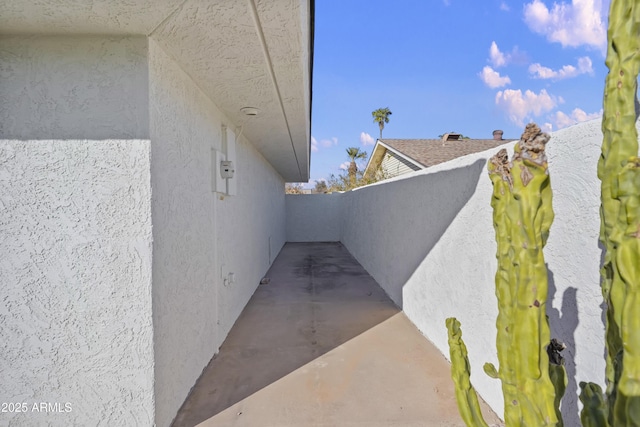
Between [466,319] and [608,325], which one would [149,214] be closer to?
[608,325]

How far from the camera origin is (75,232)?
2.60 m

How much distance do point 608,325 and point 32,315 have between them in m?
3.93

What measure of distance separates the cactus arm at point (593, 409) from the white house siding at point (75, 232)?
9.94ft

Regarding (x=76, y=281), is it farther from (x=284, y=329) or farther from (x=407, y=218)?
(x=407, y=218)

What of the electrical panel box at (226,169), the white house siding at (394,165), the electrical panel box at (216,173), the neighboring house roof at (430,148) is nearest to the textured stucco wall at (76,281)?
the electrical panel box at (216,173)

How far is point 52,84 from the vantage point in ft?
8.51

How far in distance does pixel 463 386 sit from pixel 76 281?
307 centimetres

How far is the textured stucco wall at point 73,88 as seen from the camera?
256cm

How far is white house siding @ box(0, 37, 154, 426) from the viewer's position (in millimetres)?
2551

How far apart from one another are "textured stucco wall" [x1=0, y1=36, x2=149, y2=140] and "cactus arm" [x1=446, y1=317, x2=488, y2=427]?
289cm

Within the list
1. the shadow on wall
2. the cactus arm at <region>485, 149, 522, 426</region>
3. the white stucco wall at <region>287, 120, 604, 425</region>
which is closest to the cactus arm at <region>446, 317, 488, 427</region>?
the cactus arm at <region>485, 149, 522, 426</region>

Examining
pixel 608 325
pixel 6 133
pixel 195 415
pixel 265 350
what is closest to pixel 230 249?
pixel 265 350

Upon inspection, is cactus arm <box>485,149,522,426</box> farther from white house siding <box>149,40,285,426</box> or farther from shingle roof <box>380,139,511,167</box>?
shingle roof <box>380,139,511,167</box>

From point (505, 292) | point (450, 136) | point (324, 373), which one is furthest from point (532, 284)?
point (450, 136)
